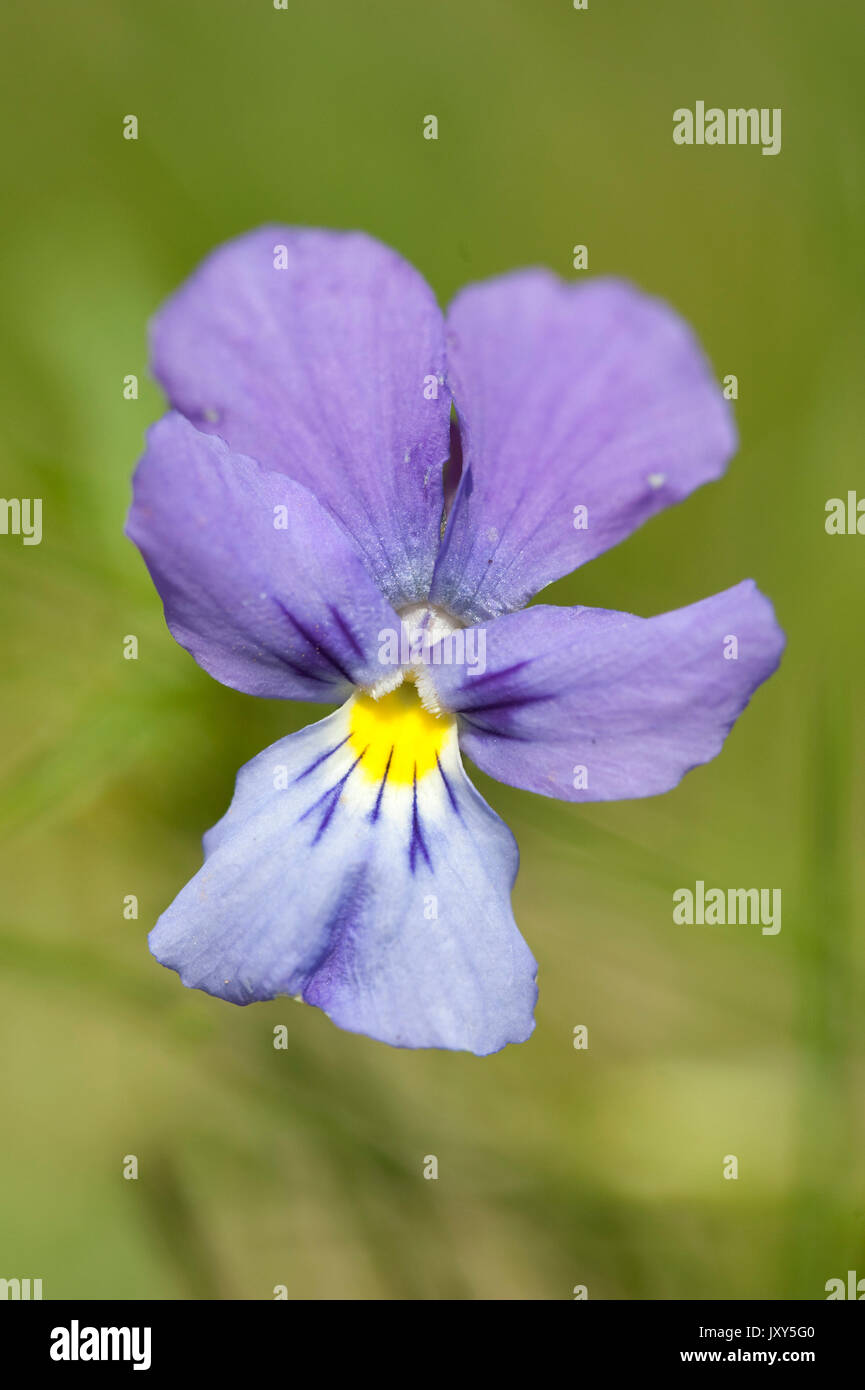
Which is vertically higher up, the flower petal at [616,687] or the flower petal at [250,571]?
the flower petal at [250,571]

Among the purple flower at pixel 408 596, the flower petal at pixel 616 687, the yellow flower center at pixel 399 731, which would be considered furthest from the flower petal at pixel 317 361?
the yellow flower center at pixel 399 731

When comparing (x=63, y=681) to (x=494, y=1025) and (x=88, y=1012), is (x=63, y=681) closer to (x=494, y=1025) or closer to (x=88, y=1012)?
(x=88, y=1012)

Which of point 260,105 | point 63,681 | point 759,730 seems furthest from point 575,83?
point 63,681

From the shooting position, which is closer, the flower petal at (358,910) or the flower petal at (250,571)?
the flower petal at (250,571)

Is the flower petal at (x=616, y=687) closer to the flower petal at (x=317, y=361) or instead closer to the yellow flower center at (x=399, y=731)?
the yellow flower center at (x=399, y=731)

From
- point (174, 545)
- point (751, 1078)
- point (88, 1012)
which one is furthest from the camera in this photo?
point (88, 1012)

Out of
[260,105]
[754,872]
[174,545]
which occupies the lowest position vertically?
[754,872]
